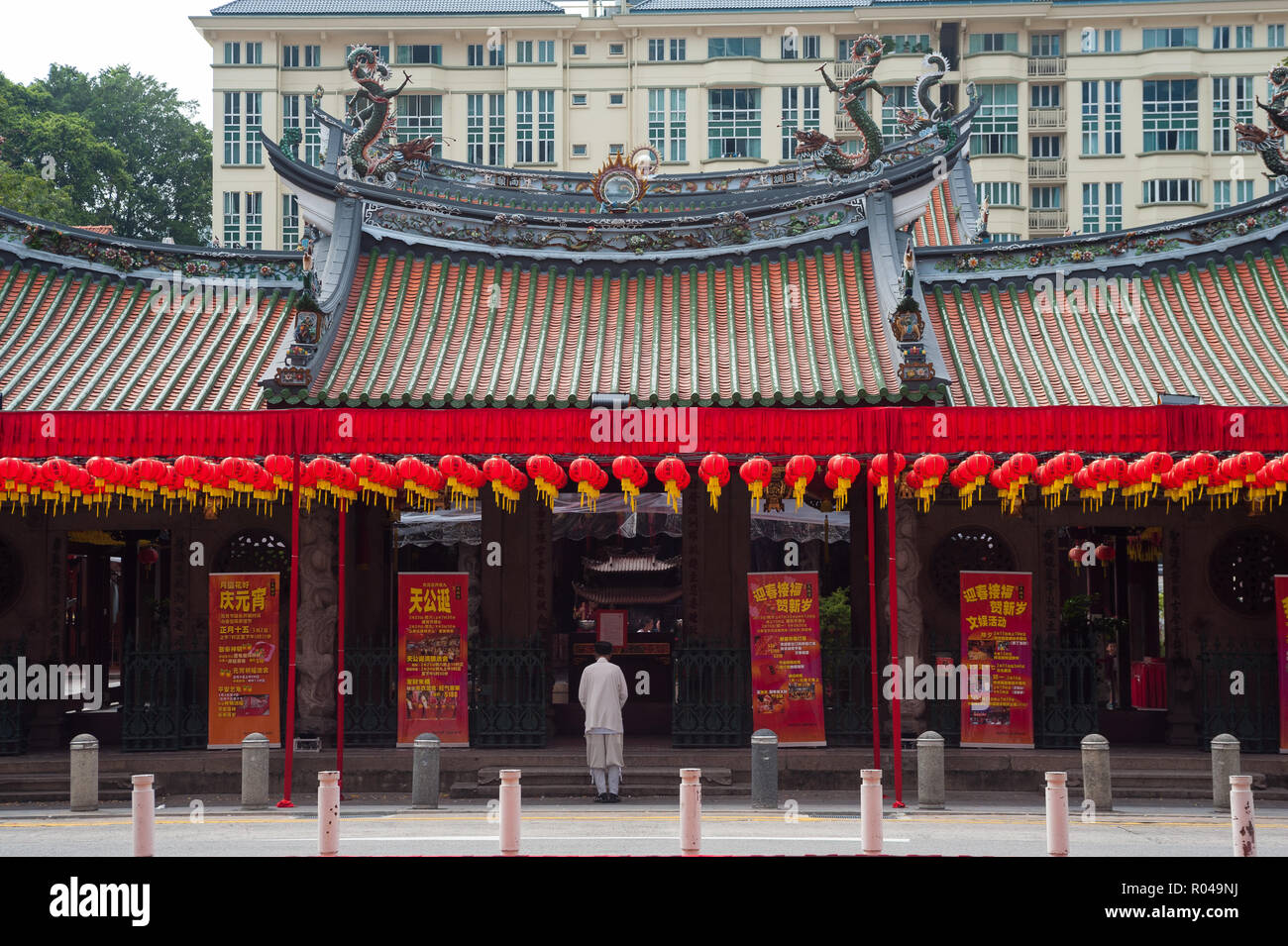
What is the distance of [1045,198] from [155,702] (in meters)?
52.8

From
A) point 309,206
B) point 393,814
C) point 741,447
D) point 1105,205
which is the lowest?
point 393,814

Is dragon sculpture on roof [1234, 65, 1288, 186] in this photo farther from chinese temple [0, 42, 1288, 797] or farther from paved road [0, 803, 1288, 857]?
paved road [0, 803, 1288, 857]

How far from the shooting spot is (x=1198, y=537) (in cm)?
1955

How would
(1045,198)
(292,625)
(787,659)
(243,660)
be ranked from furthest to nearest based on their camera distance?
(1045,198) → (243,660) → (787,659) → (292,625)

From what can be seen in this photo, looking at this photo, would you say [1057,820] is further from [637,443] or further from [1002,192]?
[1002,192]

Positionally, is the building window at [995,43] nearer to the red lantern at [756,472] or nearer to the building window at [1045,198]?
the building window at [1045,198]

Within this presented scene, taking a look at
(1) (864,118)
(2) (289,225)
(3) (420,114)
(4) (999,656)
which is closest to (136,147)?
(2) (289,225)

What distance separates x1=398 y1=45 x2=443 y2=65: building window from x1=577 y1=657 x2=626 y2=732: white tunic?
51954 millimetres

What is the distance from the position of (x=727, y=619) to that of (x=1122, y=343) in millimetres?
6909

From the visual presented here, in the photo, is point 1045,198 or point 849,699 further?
point 1045,198

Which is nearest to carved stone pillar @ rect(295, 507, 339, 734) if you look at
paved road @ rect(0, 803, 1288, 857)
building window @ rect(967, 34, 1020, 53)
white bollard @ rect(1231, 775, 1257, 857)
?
paved road @ rect(0, 803, 1288, 857)

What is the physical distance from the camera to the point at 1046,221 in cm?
6197

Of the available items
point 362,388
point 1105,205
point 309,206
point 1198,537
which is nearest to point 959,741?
point 1198,537

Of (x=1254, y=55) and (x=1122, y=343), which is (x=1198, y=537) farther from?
(x=1254, y=55)
